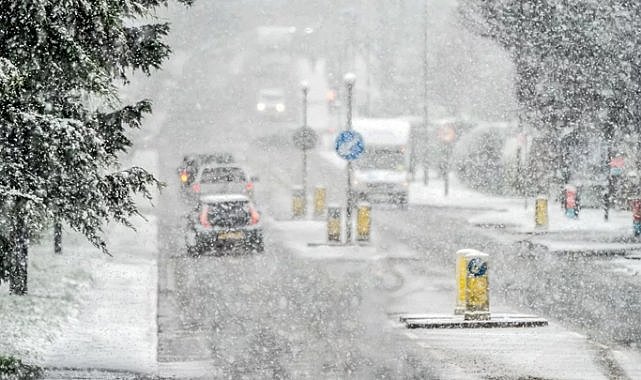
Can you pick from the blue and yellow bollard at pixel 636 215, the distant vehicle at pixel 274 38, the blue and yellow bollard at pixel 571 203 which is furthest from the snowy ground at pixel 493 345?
the distant vehicle at pixel 274 38

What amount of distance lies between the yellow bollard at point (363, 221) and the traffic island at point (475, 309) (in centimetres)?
1037

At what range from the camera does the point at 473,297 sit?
15961 millimetres

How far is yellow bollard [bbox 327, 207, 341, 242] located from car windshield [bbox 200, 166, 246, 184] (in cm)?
505

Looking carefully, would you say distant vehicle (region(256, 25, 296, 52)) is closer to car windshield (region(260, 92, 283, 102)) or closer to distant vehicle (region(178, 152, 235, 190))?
car windshield (region(260, 92, 283, 102))

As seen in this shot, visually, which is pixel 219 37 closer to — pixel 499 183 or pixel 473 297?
pixel 499 183

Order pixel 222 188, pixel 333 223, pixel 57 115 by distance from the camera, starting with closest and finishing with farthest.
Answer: pixel 57 115 < pixel 333 223 < pixel 222 188

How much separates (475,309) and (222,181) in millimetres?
15570

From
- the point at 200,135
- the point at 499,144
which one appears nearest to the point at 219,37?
the point at 200,135

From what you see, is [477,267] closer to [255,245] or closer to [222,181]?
[255,245]

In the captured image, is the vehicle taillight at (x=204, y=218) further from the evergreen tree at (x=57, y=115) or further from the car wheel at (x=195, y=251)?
the evergreen tree at (x=57, y=115)

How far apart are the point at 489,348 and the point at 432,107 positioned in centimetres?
5524

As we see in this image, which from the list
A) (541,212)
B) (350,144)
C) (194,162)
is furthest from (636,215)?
(194,162)

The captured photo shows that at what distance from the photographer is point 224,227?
24797 mm

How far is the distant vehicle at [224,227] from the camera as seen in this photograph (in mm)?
24734
